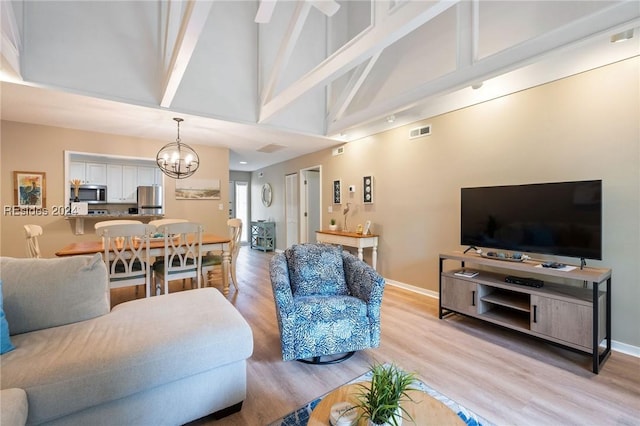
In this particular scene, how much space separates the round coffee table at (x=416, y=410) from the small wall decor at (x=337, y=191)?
4158 millimetres

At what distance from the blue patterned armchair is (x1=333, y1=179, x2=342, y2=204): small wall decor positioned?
2850 mm

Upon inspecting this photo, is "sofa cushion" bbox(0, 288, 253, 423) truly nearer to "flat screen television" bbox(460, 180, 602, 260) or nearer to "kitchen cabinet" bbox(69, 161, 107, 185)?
"flat screen television" bbox(460, 180, 602, 260)

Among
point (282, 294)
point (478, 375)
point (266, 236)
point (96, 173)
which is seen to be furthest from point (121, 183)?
point (478, 375)

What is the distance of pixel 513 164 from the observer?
9.62ft

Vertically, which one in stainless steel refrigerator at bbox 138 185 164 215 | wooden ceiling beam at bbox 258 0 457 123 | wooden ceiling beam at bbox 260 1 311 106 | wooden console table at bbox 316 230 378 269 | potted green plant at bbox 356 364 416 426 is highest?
wooden ceiling beam at bbox 260 1 311 106

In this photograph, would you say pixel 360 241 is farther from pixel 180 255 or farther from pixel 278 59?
pixel 278 59

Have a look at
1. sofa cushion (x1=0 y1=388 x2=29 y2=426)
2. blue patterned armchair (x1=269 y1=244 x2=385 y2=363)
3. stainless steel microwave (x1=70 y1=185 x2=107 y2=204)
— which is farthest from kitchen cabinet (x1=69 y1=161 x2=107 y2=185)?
sofa cushion (x1=0 y1=388 x2=29 y2=426)

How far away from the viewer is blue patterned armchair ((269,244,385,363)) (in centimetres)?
206

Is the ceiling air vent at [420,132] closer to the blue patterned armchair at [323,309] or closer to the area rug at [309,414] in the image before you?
the blue patterned armchair at [323,309]

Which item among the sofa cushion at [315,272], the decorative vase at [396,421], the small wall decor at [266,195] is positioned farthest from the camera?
the small wall decor at [266,195]

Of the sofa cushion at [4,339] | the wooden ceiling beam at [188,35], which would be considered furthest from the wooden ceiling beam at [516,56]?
the sofa cushion at [4,339]

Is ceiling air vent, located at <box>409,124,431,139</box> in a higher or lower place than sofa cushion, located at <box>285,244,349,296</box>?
higher

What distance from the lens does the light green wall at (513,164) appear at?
2.28 m

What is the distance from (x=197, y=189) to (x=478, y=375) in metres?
5.19
